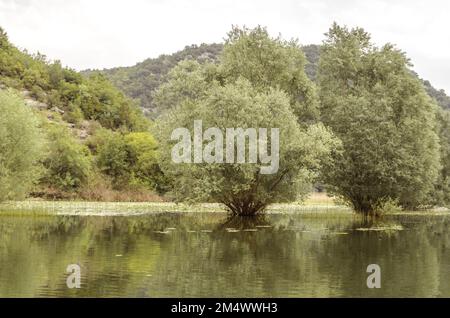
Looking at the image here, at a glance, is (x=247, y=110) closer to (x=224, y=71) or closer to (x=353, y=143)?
(x=224, y=71)

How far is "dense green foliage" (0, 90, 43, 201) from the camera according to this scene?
49.9m

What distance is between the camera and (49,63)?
113m

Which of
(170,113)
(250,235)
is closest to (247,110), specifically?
(170,113)

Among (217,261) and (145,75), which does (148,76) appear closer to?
(145,75)

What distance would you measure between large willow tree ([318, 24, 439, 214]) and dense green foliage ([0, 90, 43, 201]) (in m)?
23.9

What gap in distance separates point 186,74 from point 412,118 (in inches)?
795

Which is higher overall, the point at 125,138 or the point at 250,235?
the point at 125,138

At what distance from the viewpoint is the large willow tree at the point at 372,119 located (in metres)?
54.6

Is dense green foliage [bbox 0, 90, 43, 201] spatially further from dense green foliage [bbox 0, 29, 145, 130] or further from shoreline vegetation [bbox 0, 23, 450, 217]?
dense green foliage [bbox 0, 29, 145, 130]

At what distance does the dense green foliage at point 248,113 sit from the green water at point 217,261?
496cm

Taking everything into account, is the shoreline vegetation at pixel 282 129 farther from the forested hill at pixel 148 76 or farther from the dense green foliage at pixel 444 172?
the forested hill at pixel 148 76

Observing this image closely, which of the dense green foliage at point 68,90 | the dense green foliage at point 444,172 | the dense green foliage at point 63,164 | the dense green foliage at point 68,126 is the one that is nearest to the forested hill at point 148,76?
the dense green foliage at point 68,90

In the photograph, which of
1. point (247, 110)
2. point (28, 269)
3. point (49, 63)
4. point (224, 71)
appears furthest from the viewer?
point (49, 63)

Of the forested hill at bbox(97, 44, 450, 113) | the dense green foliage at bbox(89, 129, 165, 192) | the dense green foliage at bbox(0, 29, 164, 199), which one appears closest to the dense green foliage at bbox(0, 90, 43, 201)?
the dense green foliage at bbox(0, 29, 164, 199)
